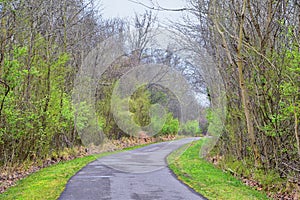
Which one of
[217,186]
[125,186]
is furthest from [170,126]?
[125,186]

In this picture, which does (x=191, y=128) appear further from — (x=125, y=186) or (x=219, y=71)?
(x=125, y=186)

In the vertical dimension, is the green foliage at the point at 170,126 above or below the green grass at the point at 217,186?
above

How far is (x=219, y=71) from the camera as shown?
14336 millimetres

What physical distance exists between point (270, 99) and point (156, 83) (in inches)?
982

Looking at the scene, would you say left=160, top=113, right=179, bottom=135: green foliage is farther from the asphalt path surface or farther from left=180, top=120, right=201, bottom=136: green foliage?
the asphalt path surface

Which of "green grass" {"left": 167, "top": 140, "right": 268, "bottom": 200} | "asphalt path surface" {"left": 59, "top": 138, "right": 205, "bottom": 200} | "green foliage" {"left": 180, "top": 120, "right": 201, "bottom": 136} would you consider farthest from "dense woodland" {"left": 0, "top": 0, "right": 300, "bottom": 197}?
"green foliage" {"left": 180, "top": 120, "right": 201, "bottom": 136}

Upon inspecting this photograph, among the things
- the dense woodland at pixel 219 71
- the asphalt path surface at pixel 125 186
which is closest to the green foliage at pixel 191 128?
the dense woodland at pixel 219 71

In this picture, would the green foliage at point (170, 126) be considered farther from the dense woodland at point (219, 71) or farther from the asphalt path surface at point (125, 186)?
the asphalt path surface at point (125, 186)

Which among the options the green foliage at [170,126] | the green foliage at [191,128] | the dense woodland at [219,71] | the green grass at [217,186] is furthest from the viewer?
the green foliage at [191,128]

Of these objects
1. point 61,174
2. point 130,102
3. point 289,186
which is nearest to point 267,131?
point 289,186

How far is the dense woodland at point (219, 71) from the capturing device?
9727 mm

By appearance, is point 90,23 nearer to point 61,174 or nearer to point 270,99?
point 61,174

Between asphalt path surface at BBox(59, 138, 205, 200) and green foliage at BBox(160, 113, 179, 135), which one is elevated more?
green foliage at BBox(160, 113, 179, 135)

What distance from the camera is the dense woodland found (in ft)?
31.9
